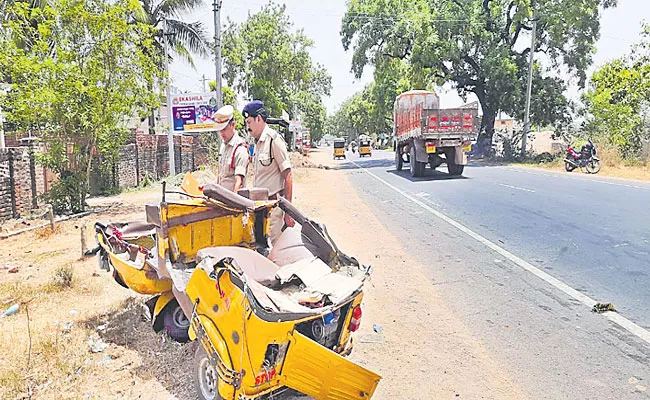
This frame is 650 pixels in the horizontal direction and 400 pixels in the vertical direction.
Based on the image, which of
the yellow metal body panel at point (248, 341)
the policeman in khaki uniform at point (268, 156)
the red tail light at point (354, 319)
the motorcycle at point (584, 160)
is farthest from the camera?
the motorcycle at point (584, 160)

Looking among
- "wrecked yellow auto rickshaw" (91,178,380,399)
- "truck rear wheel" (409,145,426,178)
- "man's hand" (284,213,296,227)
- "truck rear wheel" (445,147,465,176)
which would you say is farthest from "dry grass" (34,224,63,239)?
"truck rear wheel" (445,147,465,176)

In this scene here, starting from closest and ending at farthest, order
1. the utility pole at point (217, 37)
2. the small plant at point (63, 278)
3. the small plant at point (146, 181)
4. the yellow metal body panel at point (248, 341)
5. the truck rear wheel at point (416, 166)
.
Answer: the yellow metal body panel at point (248, 341) → the small plant at point (63, 278) → the utility pole at point (217, 37) → the truck rear wheel at point (416, 166) → the small plant at point (146, 181)

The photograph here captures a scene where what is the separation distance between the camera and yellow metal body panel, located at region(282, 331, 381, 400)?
8.89ft

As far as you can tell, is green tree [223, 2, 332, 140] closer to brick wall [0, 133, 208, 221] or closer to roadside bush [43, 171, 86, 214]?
brick wall [0, 133, 208, 221]

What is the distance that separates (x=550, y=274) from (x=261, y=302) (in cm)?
441

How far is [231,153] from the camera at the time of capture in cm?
507

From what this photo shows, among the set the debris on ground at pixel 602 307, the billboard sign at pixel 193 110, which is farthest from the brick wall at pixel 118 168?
the debris on ground at pixel 602 307

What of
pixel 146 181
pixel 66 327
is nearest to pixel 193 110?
pixel 146 181

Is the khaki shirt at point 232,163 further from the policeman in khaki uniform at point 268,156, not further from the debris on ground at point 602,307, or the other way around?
the debris on ground at point 602,307

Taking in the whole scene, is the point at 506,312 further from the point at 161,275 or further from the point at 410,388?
the point at 161,275

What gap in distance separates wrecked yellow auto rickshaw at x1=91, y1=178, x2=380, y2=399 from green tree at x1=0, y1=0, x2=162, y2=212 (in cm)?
836

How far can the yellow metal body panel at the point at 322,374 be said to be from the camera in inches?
107

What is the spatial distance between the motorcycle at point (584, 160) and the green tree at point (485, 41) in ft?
23.8

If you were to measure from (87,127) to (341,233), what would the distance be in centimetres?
678
